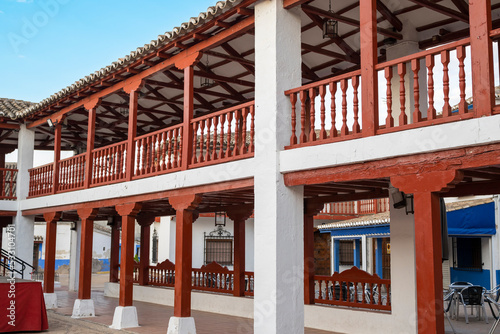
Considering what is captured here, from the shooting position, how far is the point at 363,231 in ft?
65.1

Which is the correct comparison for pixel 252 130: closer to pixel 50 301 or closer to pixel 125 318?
pixel 125 318

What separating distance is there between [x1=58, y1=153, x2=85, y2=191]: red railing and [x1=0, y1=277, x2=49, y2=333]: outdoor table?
9.95 feet

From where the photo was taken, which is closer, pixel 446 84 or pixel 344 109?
pixel 446 84

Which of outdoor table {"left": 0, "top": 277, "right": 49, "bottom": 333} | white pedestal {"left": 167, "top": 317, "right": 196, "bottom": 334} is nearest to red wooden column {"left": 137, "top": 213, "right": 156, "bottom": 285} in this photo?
outdoor table {"left": 0, "top": 277, "right": 49, "bottom": 333}

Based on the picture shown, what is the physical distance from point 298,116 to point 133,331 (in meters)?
5.53

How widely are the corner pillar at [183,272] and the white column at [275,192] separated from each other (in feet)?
6.89

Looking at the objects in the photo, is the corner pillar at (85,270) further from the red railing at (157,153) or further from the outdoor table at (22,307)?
the red railing at (157,153)

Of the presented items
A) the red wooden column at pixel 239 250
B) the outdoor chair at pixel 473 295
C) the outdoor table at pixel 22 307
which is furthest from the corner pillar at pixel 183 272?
the outdoor chair at pixel 473 295

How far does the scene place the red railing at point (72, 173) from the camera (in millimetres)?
13562

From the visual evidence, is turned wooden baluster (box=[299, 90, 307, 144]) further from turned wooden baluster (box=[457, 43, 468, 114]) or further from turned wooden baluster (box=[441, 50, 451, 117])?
turned wooden baluster (box=[457, 43, 468, 114])

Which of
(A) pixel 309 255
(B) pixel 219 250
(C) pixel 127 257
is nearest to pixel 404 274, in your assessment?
(A) pixel 309 255

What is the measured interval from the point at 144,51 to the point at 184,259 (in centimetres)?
388

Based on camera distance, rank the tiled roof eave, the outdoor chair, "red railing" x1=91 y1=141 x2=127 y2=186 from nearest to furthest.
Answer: the tiled roof eave → the outdoor chair → "red railing" x1=91 y1=141 x2=127 y2=186

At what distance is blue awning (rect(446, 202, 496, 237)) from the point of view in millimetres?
15695
